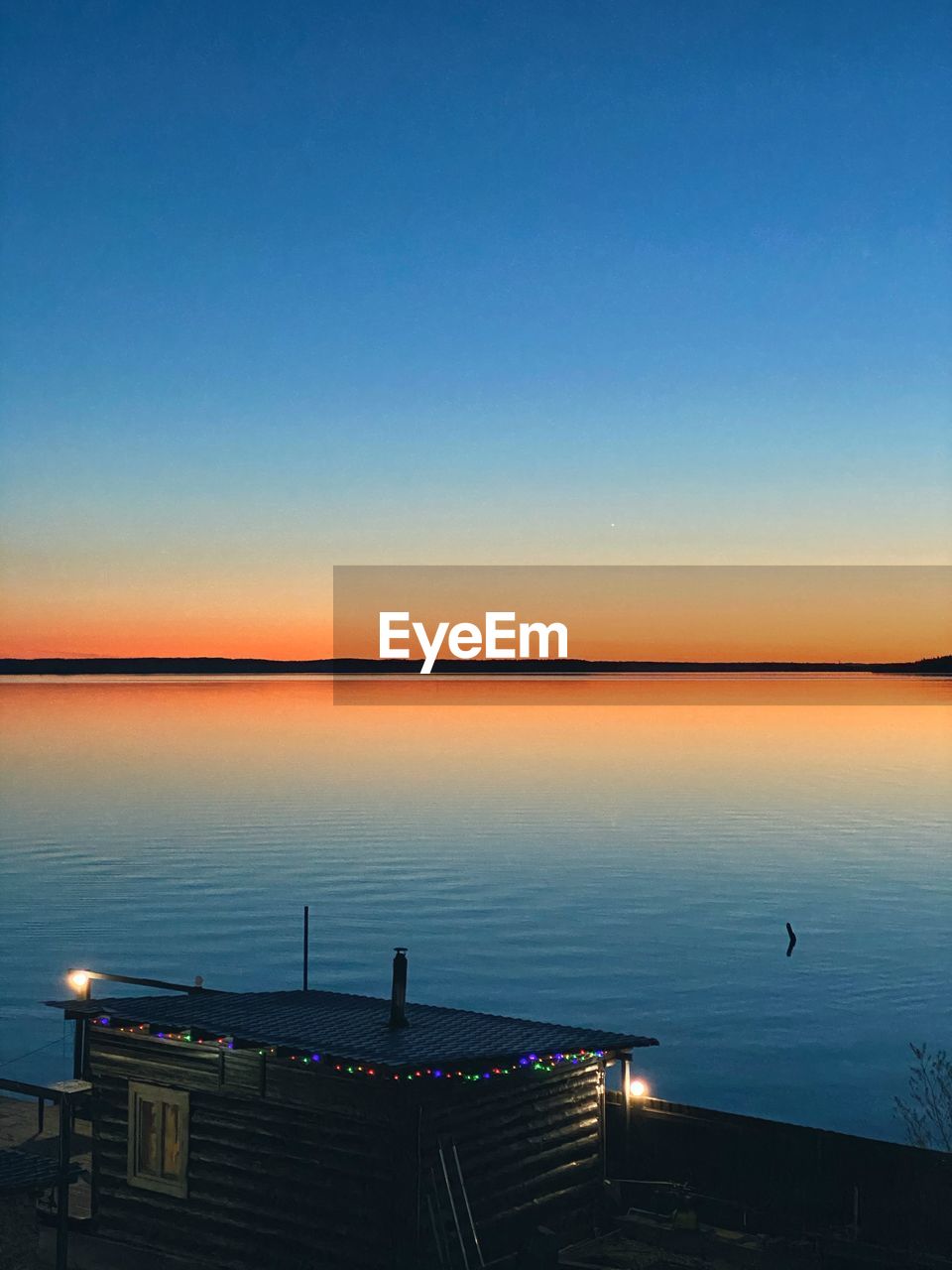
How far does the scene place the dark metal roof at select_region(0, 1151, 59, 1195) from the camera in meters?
19.0

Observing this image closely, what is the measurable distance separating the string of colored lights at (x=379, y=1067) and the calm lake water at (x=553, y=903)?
79.5 ft

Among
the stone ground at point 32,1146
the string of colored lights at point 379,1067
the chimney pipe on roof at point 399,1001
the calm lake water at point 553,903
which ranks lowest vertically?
the calm lake water at point 553,903

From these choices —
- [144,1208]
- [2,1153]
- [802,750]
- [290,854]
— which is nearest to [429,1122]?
[144,1208]

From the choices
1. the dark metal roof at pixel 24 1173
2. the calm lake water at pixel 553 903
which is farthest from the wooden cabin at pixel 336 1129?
the calm lake water at pixel 553 903

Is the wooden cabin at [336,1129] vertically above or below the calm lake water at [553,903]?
above

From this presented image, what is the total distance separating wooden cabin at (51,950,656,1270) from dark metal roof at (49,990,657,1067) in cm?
5

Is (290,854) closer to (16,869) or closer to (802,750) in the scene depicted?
(16,869)

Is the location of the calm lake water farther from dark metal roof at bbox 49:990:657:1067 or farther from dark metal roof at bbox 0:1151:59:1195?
dark metal roof at bbox 0:1151:59:1195

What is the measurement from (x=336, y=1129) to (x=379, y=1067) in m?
1.29

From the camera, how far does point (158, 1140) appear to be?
20359mm

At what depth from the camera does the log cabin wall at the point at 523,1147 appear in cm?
1872

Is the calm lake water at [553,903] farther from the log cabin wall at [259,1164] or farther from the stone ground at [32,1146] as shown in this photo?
the log cabin wall at [259,1164]

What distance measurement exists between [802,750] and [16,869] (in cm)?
10304

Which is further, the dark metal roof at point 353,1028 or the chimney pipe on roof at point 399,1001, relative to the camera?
the chimney pipe on roof at point 399,1001
